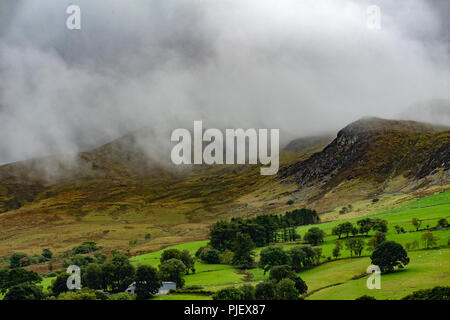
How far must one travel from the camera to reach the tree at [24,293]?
240 feet

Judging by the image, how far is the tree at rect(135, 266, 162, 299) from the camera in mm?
70812

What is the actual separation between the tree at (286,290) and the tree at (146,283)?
81.4 feet

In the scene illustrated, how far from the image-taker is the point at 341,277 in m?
69.8

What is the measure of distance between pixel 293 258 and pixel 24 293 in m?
57.7

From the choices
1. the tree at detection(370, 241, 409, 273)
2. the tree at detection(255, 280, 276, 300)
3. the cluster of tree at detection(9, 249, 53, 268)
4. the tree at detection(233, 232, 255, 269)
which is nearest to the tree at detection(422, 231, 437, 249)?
the tree at detection(370, 241, 409, 273)

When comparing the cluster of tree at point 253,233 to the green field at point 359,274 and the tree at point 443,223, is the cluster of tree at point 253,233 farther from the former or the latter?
the tree at point 443,223

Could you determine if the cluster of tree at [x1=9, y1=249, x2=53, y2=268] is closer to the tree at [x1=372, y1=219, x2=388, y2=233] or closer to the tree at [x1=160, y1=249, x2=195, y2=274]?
the tree at [x1=160, y1=249, x2=195, y2=274]

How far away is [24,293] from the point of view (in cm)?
7469

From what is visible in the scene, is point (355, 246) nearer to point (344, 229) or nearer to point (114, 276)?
point (344, 229)

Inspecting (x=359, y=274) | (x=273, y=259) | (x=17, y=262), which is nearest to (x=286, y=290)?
(x=359, y=274)

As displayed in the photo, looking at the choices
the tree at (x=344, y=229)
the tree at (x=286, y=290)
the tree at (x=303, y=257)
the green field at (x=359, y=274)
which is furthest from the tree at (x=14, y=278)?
the tree at (x=344, y=229)

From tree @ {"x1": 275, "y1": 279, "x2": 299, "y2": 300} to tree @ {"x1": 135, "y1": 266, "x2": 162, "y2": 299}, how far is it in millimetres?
24803

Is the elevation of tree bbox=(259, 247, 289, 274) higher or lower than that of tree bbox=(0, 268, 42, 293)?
higher
